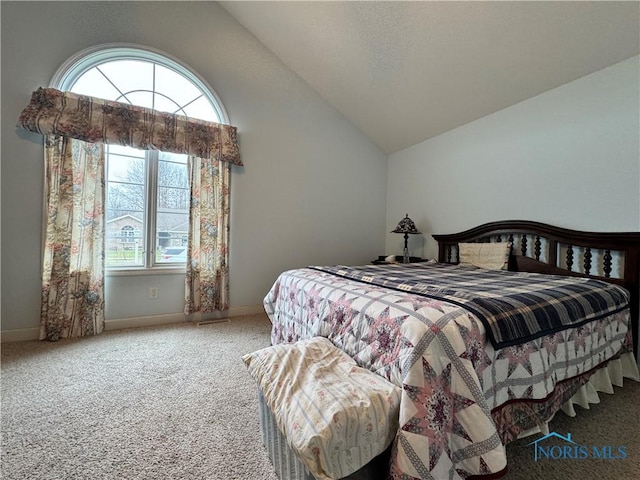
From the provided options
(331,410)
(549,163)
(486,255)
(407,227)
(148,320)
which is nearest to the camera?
(331,410)

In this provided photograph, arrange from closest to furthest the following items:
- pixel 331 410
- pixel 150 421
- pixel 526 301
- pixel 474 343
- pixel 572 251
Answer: pixel 331 410
pixel 474 343
pixel 526 301
pixel 150 421
pixel 572 251

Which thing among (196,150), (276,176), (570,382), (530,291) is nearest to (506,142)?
(530,291)

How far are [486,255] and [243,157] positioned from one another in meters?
2.79

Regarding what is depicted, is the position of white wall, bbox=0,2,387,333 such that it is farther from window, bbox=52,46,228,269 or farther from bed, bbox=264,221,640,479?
bed, bbox=264,221,640,479

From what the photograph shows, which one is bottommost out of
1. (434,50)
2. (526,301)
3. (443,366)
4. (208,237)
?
(443,366)

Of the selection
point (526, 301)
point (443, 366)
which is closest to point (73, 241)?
point (443, 366)

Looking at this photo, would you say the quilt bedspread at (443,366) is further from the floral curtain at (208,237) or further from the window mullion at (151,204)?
the window mullion at (151,204)

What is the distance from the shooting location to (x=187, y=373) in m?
1.89

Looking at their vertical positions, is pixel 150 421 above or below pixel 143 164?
below

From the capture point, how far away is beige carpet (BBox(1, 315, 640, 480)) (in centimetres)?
112

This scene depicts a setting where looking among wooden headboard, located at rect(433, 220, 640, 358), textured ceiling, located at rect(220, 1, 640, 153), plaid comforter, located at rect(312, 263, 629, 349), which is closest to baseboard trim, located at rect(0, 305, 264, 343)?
plaid comforter, located at rect(312, 263, 629, 349)

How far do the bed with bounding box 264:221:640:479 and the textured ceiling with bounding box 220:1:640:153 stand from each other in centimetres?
137

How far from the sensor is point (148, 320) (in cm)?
281

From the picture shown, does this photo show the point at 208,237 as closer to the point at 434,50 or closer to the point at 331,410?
the point at 331,410
